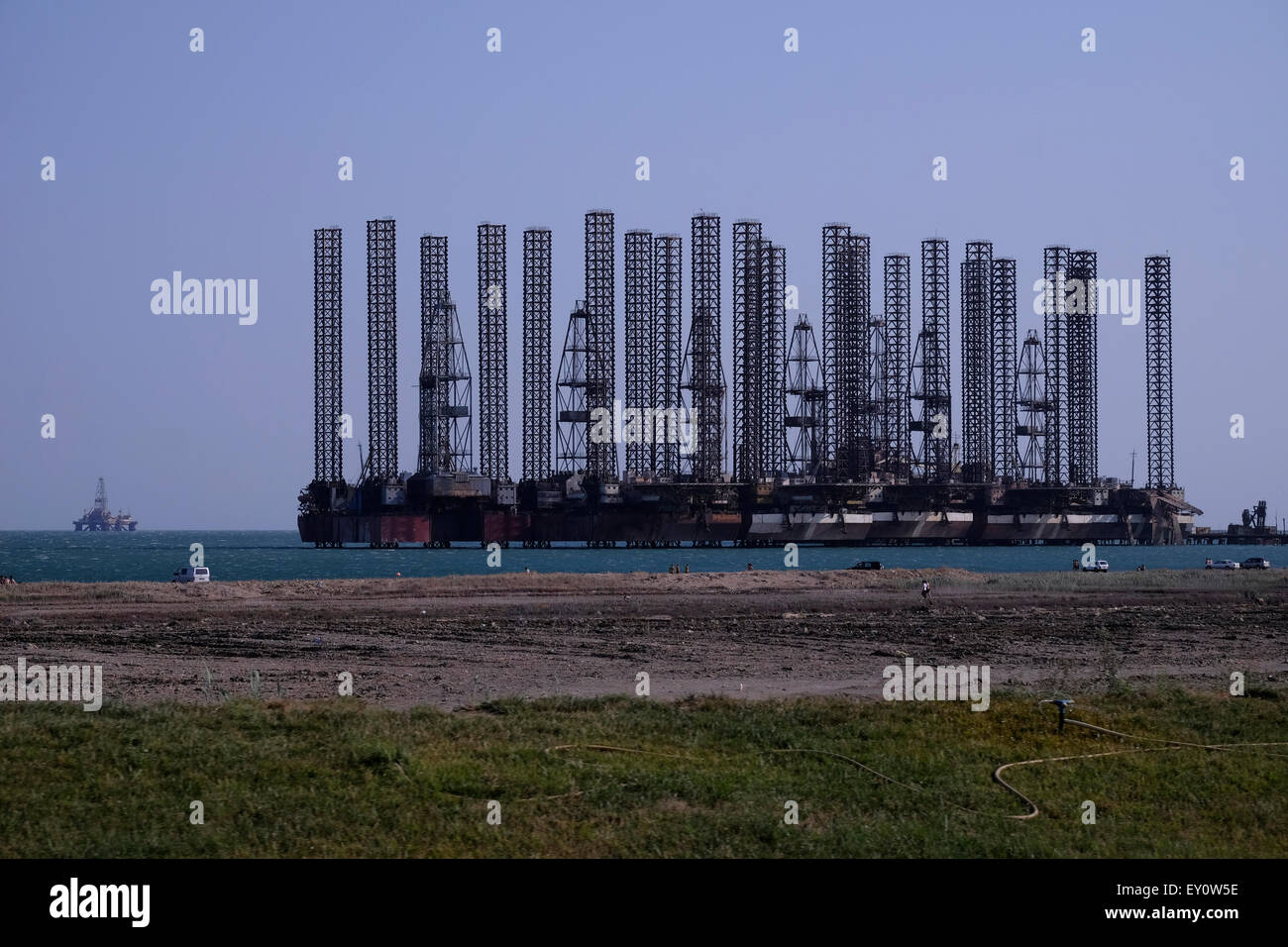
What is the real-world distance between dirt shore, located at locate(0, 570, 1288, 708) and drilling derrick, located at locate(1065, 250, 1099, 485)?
106966 millimetres

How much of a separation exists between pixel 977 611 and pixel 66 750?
130 ft

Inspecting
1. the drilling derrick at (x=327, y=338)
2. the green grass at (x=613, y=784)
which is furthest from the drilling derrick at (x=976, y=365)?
the green grass at (x=613, y=784)

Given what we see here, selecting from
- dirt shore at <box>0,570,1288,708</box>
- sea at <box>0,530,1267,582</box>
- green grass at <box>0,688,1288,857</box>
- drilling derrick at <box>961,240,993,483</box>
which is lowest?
sea at <box>0,530,1267,582</box>

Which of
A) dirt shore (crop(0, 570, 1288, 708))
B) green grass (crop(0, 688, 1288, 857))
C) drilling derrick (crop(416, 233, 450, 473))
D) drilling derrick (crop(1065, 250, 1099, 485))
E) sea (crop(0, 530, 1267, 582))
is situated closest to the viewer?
green grass (crop(0, 688, 1288, 857))

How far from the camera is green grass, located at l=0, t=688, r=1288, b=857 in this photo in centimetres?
1399

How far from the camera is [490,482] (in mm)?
157875

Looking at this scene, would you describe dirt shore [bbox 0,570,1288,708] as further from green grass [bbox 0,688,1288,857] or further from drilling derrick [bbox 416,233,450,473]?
drilling derrick [bbox 416,233,450,473]

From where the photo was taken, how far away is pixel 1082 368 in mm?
182500

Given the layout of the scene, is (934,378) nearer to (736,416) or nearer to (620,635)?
(736,416)

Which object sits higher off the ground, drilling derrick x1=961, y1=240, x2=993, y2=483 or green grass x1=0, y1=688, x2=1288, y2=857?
drilling derrick x1=961, y1=240, x2=993, y2=483

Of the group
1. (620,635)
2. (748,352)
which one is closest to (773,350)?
(748,352)

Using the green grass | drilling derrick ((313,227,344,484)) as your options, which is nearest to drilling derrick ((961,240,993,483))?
drilling derrick ((313,227,344,484))

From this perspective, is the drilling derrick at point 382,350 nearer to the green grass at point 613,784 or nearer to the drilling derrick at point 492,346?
the drilling derrick at point 492,346

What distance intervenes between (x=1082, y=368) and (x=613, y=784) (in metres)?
178
